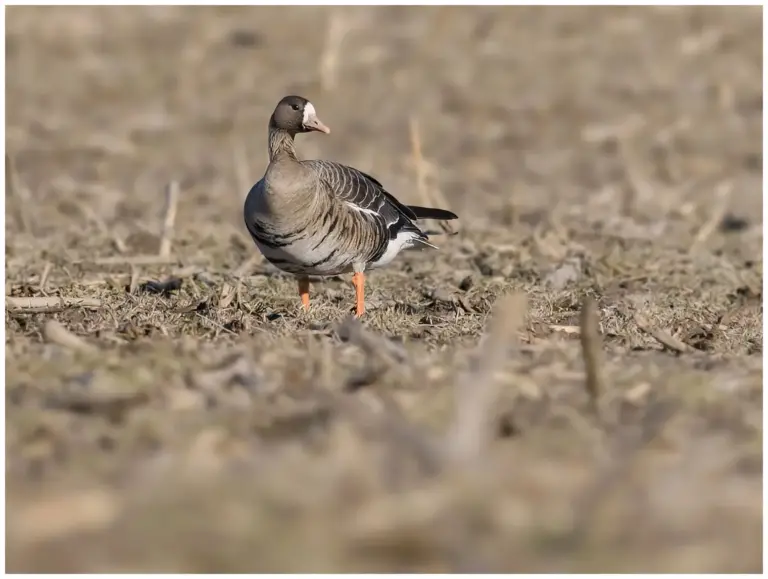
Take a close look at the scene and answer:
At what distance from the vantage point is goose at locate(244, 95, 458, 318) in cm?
873

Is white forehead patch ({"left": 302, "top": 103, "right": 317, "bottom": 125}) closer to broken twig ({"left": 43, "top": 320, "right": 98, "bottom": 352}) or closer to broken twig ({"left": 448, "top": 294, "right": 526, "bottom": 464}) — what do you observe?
broken twig ({"left": 43, "top": 320, "right": 98, "bottom": 352})

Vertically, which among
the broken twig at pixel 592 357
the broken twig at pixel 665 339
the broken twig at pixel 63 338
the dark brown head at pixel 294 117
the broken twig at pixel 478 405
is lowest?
the broken twig at pixel 478 405

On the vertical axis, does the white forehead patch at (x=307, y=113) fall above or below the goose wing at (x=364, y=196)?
above

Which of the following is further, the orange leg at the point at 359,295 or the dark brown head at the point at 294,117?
the dark brown head at the point at 294,117

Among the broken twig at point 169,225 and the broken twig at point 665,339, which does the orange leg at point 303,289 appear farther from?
the broken twig at point 665,339

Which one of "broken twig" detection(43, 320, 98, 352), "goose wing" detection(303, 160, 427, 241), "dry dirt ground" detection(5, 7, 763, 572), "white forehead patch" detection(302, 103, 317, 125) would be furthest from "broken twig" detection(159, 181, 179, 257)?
"broken twig" detection(43, 320, 98, 352)

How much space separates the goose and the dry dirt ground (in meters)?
0.35

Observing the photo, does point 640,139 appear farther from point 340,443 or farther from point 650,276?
point 340,443

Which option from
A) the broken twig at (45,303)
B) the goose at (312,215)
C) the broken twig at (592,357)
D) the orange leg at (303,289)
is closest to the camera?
the broken twig at (592,357)

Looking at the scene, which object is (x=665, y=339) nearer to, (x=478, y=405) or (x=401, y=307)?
(x=401, y=307)

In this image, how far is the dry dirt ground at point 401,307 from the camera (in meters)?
4.59

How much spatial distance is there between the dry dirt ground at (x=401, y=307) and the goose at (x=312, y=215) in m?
0.35

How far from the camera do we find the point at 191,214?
43.1ft

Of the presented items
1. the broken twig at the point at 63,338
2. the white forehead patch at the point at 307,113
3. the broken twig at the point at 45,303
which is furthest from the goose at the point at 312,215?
the broken twig at the point at 63,338
